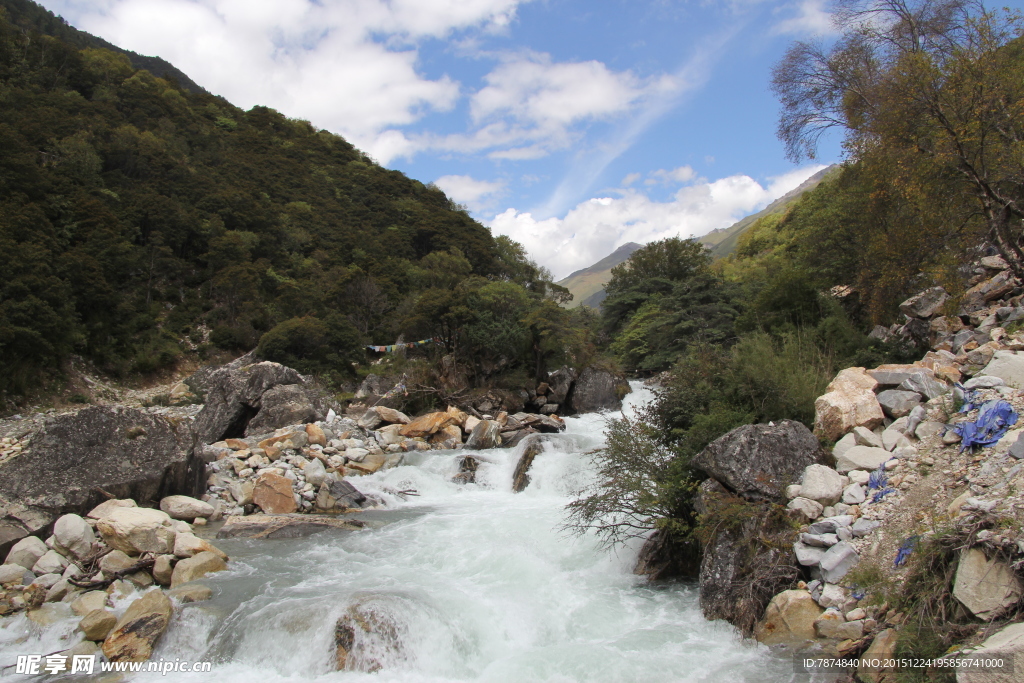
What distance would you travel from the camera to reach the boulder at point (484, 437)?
49.4 feet

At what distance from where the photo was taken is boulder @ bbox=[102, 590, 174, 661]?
518 centimetres

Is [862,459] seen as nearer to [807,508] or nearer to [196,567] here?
[807,508]

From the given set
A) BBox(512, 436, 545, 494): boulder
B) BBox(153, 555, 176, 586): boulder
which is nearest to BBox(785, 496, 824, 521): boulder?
BBox(512, 436, 545, 494): boulder

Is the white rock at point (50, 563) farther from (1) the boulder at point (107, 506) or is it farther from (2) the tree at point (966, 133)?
(2) the tree at point (966, 133)

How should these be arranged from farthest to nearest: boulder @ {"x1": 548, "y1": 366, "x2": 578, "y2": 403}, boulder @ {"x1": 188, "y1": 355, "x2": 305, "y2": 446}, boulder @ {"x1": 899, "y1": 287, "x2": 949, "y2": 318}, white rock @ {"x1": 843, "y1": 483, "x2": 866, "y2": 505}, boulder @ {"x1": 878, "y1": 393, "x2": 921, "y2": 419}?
boulder @ {"x1": 548, "y1": 366, "x2": 578, "y2": 403}
boulder @ {"x1": 188, "y1": 355, "x2": 305, "y2": 446}
boulder @ {"x1": 899, "y1": 287, "x2": 949, "y2": 318}
boulder @ {"x1": 878, "y1": 393, "x2": 921, "y2": 419}
white rock @ {"x1": 843, "y1": 483, "x2": 866, "y2": 505}

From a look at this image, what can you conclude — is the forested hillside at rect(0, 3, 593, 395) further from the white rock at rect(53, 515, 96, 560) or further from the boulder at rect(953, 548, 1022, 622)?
the boulder at rect(953, 548, 1022, 622)

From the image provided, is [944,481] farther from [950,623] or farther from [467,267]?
[467,267]

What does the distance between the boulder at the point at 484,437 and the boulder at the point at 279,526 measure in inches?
233

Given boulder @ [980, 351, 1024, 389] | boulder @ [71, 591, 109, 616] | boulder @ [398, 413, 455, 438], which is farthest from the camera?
boulder @ [398, 413, 455, 438]

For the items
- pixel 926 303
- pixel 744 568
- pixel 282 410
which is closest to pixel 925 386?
pixel 744 568

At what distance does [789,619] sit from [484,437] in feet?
35.5

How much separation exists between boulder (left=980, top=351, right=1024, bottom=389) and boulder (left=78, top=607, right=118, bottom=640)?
9882mm

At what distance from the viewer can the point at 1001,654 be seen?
3086 millimetres

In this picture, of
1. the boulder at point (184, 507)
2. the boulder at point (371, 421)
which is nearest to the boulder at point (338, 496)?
the boulder at point (184, 507)
